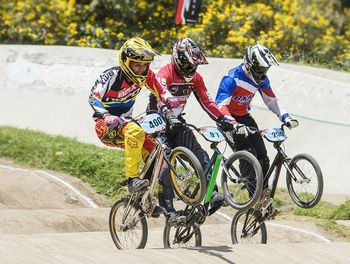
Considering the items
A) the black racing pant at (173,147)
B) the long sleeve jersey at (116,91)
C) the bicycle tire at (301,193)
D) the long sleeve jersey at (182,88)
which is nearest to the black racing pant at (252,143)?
the bicycle tire at (301,193)

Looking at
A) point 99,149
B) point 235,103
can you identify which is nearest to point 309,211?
point 235,103

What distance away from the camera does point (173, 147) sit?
944cm

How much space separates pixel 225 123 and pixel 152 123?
3.26ft

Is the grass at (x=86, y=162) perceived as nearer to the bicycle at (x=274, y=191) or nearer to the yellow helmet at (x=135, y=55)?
the bicycle at (x=274, y=191)

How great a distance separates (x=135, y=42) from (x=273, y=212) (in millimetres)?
2450

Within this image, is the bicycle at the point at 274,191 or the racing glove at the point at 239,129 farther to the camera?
the bicycle at the point at 274,191

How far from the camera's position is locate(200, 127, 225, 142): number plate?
29.2 feet

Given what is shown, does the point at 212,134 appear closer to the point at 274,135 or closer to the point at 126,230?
the point at 274,135

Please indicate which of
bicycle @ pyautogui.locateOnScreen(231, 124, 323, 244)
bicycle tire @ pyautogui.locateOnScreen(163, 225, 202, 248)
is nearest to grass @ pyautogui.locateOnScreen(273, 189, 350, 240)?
bicycle @ pyautogui.locateOnScreen(231, 124, 323, 244)

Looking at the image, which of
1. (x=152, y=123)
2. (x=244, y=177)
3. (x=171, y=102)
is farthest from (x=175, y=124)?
(x=244, y=177)

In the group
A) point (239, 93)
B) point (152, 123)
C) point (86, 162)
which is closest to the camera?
point (152, 123)

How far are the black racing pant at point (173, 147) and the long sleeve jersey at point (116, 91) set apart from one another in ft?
1.51

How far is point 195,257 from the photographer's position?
27.1 ft

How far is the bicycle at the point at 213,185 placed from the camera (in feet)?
29.4
